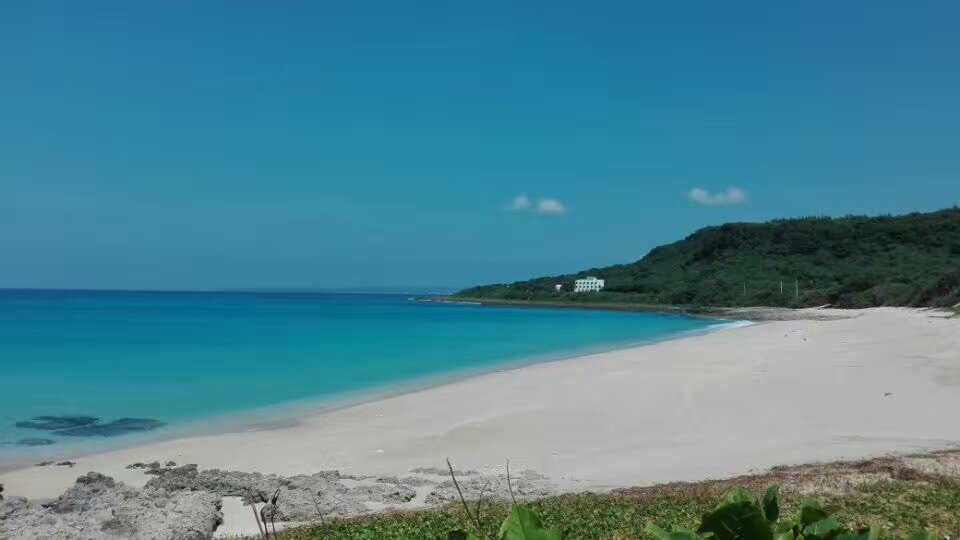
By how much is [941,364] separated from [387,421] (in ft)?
58.3

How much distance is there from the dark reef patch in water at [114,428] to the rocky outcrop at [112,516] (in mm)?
8292

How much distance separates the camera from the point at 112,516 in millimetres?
9070

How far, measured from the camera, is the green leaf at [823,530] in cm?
184

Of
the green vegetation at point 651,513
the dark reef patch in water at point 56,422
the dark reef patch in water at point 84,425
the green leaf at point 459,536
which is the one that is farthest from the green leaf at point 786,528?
the dark reef patch in water at point 56,422

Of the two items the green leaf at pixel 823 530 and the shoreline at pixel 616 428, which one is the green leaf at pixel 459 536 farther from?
the shoreline at pixel 616 428

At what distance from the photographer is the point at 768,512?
2.04 meters

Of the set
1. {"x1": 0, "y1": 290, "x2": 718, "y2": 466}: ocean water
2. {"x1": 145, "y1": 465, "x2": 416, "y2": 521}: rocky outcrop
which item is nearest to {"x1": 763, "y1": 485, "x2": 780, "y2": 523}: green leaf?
{"x1": 145, "y1": 465, "x2": 416, "y2": 521}: rocky outcrop

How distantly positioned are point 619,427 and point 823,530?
48.8 ft

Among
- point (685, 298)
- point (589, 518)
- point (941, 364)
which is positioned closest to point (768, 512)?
point (589, 518)

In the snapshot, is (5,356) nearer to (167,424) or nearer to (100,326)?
(167,424)

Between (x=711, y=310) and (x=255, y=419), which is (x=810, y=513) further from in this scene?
(x=711, y=310)

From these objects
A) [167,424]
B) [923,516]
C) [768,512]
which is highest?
[768,512]

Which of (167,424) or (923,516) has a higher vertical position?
(923,516)

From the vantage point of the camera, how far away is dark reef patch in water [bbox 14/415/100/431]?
1895 cm
